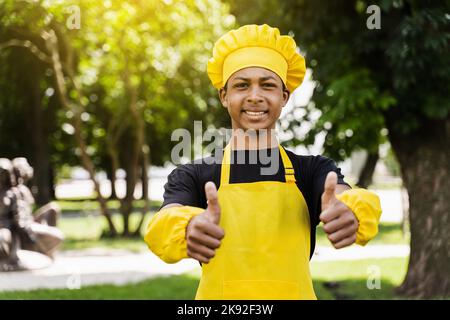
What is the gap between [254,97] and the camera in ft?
9.12

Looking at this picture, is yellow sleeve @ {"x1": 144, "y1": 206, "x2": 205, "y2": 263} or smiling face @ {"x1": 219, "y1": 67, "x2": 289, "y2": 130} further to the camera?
smiling face @ {"x1": 219, "y1": 67, "x2": 289, "y2": 130}

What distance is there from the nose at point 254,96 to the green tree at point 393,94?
4.22 metres

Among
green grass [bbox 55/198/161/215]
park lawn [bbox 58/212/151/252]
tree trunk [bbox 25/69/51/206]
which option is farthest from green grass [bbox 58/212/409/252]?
green grass [bbox 55/198/161/215]

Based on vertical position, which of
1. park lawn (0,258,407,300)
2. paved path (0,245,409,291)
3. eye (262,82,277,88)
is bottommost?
paved path (0,245,409,291)

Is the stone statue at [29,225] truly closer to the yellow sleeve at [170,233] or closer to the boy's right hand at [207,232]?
the yellow sleeve at [170,233]

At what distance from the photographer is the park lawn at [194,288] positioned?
849cm

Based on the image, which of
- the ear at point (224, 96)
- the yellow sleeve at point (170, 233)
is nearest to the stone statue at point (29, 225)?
the ear at point (224, 96)

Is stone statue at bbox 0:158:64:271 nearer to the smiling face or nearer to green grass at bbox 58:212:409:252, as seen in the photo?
green grass at bbox 58:212:409:252

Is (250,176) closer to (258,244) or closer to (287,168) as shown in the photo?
(287,168)

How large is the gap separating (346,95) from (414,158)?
1532 millimetres

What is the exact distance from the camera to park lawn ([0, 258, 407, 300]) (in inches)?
334

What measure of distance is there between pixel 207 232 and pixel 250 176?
64cm

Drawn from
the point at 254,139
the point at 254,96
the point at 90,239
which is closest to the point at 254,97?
the point at 254,96
